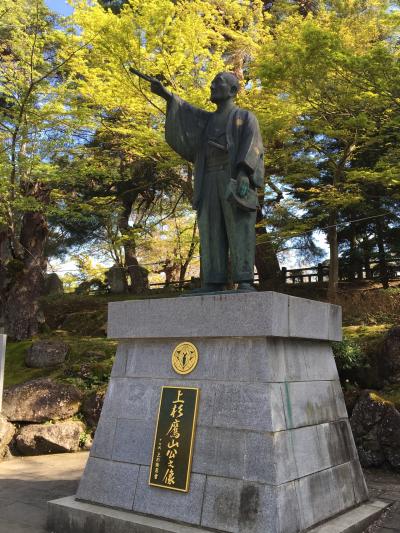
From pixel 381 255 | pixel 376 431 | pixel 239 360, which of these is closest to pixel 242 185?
pixel 239 360

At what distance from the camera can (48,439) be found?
770cm

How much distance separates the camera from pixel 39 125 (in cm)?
1145

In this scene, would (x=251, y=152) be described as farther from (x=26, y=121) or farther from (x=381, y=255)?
(x=381, y=255)

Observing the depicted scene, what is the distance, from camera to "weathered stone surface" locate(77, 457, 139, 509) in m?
4.13

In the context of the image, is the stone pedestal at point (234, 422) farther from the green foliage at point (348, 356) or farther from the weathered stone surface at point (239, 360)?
the green foliage at point (348, 356)

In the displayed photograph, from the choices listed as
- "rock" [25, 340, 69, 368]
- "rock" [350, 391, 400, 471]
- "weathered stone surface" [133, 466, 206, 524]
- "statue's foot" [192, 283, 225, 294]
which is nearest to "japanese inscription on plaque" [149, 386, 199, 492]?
"weathered stone surface" [133, 466, 206, 524]

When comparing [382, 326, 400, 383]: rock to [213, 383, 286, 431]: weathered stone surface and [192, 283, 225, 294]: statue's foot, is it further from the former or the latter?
[213, 383, 286, 431]: weathered stone surface

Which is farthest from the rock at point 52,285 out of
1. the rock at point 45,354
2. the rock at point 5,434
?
the rock at point 5,434

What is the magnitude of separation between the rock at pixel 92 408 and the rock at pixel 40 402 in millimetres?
158

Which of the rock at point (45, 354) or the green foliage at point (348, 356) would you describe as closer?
the green foliage at point (348, 356)

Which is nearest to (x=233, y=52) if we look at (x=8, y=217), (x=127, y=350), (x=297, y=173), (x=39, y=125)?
(x=297, y=173)

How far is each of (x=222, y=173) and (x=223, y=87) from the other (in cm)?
88

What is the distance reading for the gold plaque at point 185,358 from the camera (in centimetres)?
420

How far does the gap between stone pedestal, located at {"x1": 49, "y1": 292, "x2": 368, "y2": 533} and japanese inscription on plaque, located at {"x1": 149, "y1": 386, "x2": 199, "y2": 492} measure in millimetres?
66
